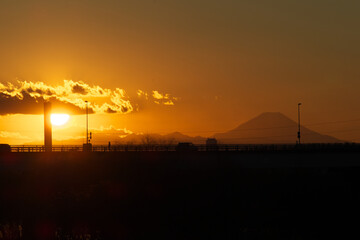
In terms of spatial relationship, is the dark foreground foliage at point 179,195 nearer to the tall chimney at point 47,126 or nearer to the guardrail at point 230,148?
the guardrail at point 230,148

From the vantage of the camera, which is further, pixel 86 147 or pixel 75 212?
pixel 86 147

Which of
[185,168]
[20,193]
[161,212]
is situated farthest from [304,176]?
[20,193]

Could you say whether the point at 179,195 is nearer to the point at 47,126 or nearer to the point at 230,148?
the point at 230,148

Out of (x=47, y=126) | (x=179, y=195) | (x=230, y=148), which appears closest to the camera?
(x=179, y=195)

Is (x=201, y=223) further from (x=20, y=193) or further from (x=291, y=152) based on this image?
(x=291, y=152)

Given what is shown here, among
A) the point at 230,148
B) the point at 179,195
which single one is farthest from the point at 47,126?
the point at 179,195

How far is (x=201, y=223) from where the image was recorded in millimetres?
45094

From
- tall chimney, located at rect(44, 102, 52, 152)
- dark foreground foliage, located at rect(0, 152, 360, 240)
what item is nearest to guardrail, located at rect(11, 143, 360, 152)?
dark foreground foliage, located at rect(0, 152, 360, 240)

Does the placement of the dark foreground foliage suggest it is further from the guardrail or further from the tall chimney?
the tall chimney

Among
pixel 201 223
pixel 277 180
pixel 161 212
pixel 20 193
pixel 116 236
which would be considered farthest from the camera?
pixel 277 180

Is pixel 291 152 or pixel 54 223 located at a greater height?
pixel 291 152

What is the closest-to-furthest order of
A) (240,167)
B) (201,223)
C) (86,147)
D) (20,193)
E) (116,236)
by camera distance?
1. (116,236)
2. (201,223)
3. (20,193)
4. (240,167)
5. (86,147)

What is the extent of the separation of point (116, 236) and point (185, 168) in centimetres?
3240

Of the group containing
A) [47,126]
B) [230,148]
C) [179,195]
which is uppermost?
[47,126]
